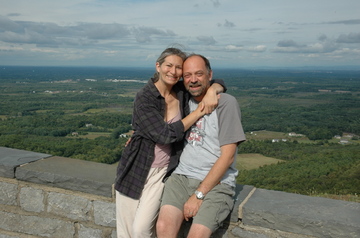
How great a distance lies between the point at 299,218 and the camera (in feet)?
5.83

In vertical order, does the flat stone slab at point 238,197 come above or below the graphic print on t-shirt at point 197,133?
below

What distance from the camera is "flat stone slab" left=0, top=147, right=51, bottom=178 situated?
2596 mm

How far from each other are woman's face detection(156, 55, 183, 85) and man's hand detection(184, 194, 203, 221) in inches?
30.2

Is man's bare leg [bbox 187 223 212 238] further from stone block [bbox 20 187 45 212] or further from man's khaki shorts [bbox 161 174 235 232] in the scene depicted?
stone block [bbox 20 187 45 212]

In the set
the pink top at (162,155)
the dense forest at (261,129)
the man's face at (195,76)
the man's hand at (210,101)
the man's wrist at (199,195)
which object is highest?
the man's face at (195,76)

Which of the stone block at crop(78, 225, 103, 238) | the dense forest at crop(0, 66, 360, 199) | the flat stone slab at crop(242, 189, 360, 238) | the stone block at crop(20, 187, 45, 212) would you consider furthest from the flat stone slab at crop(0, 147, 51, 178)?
the dense forest at crop(0, 66, 360, 199)

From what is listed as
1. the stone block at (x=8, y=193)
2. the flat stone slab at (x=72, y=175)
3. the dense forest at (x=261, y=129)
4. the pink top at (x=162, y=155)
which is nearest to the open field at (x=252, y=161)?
the dense forest at (x=261, y=129)

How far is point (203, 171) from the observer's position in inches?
82.4

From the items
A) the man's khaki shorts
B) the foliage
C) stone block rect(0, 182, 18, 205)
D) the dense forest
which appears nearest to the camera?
the man's khaki shorts

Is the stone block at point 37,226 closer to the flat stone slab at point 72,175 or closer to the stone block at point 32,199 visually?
the stone block at point 32,199

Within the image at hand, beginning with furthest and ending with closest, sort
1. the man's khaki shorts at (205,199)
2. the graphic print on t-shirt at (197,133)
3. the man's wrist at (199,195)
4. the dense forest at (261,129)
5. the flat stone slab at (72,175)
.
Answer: the dense forest at (261,129) < the flat stone slab at (72,175) < the graphic print on t-shirt at (197,133) < the man's wrist at (199,195) < the man's khaki shorts at (205,199)

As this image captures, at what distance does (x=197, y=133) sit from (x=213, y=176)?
306mm

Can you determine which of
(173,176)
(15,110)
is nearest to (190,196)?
(173,176)

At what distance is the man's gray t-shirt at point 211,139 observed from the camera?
2006mm
